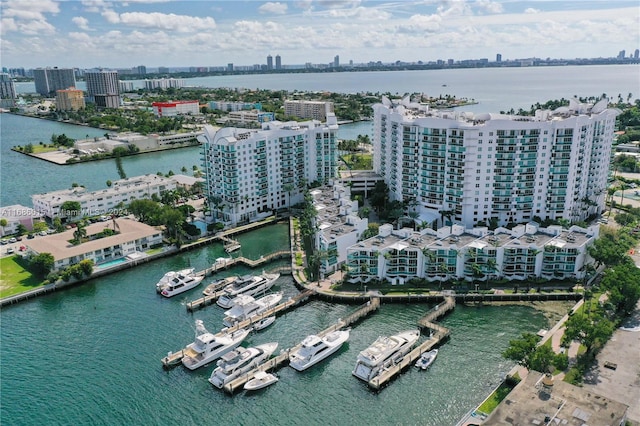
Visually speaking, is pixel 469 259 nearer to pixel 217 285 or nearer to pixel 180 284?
pixel 217 285

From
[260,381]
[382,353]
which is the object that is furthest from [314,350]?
[382,353]

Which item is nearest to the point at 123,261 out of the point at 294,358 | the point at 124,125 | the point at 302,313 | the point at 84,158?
the point at 302,313

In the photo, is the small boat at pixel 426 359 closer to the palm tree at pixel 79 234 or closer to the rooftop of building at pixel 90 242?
Answer: the rooftop of building at pixel 90 242

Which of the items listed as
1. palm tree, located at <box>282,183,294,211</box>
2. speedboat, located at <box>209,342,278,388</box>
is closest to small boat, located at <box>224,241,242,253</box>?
palm tree, located at <box>282,183,294,211</box>

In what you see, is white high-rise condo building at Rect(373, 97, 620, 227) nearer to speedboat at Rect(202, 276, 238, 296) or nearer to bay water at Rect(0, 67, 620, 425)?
bay water at Rect(0, 67, 620, 425)

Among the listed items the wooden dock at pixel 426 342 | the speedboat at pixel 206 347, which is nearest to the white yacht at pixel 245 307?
the speedboat at pixel 206 347
